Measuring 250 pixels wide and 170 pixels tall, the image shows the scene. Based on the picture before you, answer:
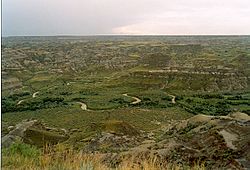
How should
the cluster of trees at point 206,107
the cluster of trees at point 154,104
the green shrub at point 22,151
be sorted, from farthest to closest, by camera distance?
the cluster of trees at point 154,104 < the cluster of trees at point 206,107 < the green shrub at point 22,151

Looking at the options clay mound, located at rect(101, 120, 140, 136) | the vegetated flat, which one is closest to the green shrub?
clay mound, located at rect(101, 120, 140, 136)

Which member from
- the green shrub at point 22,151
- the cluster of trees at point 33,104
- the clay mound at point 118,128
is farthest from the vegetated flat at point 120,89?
the green shrub at point 22,151

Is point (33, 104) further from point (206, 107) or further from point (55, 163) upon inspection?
point (55, 163)

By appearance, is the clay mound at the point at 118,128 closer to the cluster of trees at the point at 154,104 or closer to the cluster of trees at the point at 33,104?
the cluster of trees at the point at 33,104

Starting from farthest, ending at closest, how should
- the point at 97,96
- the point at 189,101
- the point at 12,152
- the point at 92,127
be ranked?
the point at 97,96
the point at 189,101
the point at 92,127
the point at 12,152

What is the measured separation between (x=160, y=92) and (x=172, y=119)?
48.7 feet

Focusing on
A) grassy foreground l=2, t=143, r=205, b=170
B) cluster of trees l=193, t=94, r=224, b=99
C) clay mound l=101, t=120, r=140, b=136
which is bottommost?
cluster of trees l=193, t=94, r=224, b=99

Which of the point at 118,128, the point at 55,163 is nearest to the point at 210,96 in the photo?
the point at 118,128

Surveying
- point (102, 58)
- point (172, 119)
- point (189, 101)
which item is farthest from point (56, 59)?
point (172, 119)

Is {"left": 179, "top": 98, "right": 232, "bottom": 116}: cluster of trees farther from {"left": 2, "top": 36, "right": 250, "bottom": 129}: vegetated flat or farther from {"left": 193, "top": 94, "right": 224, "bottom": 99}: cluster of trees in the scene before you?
{"left": 193, "top": 94, "right": 224, "bottom": 99}: cluster of trees

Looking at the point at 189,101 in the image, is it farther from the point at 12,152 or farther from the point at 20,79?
the point at 12,152

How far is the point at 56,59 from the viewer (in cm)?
8425

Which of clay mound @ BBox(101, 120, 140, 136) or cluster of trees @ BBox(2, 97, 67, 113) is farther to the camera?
cluster of trees @ BBox(2, 97, 67, 113)

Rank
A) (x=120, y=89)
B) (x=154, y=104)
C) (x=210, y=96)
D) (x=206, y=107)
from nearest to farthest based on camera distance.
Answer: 1. (x=206, y=107)
2. (x=154, y=104)
3. (x=210, y=96)
4. (x=120, y=89)
